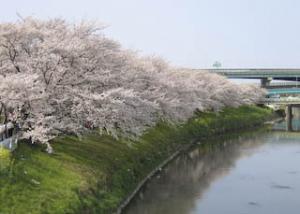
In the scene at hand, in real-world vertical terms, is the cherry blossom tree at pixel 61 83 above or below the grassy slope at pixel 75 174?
above

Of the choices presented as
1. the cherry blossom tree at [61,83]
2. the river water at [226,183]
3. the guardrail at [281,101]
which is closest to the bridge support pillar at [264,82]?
the guardrail at [281,101]

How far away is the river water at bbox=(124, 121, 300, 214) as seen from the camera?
25.0 metres

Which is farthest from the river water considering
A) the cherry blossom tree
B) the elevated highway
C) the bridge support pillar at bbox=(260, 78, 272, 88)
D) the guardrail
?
the bridge support pillar at bbox=(260, 78, 272, 88)

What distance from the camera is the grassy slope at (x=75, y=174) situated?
17547 millimetres

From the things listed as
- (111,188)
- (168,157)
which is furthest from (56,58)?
(168,157)

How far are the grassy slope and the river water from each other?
1.50 meters

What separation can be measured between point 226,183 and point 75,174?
13231 millimetres

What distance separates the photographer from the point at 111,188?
76.4 feet

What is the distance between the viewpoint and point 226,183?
3173cm

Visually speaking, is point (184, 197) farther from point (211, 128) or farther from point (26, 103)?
point (211, 128)

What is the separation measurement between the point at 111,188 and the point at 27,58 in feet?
24.5

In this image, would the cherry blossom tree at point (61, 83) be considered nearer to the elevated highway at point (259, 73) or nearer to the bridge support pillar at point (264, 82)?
the elevated highway at point (259, 73)

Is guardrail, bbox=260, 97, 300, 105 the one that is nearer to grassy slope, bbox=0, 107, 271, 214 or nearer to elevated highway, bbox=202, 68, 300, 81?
elevated highway, bbox=202, 68, 300, 81

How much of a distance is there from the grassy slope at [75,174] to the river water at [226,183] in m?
1.50
